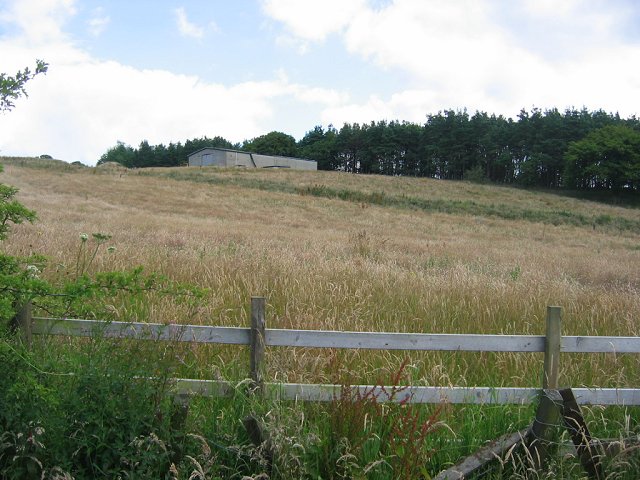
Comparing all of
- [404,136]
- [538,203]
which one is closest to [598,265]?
[538,203]

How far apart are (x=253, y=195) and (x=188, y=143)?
105m

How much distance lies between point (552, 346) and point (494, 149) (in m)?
97.5

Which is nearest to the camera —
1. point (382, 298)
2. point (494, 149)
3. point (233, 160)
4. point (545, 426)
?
point (545, 426)

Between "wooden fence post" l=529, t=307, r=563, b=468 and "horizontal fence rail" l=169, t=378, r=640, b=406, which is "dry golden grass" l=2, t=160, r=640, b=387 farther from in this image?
"wooden fence post" l=529, t=307, r=563, b=468

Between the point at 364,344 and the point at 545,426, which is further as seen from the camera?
the point at 364,344

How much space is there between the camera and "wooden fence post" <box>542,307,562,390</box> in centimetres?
372

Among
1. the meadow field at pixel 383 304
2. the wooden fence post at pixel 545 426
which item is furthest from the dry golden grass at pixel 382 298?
the wooden fence post at pixel 545 426

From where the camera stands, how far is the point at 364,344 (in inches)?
145

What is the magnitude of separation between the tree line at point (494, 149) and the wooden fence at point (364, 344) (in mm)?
81954

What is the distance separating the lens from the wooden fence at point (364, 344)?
365 cm

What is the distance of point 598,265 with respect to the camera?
1430 cm

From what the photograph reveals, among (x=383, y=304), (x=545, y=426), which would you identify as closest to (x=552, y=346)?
(x=545, y=426)

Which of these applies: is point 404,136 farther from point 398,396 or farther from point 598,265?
point 398,396

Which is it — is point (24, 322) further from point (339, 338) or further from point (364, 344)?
point (364, 344)
